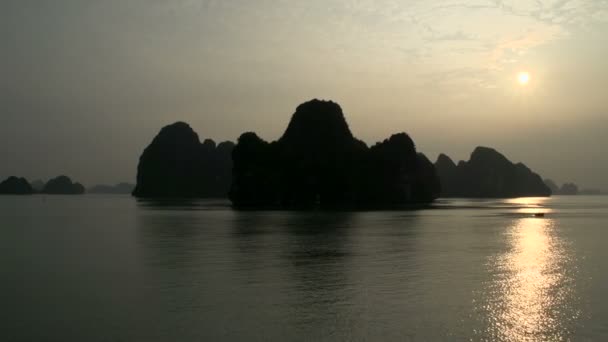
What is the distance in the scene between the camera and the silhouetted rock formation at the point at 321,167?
138000 mm

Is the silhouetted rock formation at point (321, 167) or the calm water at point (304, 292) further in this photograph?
the silhouetted rock formation at point (321, 167)

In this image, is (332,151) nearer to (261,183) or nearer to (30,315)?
(261,183)

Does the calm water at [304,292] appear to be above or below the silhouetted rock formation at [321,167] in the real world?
below

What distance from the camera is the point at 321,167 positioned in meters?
141

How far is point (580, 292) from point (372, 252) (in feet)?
46.5

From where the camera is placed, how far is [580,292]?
19.3 m

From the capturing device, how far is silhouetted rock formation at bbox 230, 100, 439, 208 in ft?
453

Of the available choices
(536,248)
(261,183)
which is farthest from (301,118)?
(536,248)

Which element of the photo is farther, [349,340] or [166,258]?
[166,258]

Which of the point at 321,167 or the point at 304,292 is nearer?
the point at 304,292

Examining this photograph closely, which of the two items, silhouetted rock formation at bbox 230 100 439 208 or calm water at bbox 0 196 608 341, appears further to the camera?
silhouetted rock formation at bbox 230 100 439 208

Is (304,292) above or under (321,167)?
under

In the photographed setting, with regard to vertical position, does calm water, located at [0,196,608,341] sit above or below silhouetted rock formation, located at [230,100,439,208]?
below

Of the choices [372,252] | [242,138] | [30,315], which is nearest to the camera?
A: [30,315]
